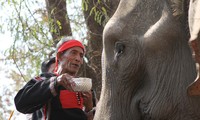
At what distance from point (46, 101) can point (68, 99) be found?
27 centimetres

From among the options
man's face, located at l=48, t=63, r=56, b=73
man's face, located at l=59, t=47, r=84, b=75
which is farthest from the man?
man's face, located at l=48, t=63, r=56, b=73

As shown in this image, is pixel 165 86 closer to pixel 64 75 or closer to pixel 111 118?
pixel 111 118

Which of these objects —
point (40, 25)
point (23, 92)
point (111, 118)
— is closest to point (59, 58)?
point (23, 92)

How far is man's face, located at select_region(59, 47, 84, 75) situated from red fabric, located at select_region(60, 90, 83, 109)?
190 mm

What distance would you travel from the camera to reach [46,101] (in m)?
5.95

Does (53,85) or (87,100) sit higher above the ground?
(53,85)

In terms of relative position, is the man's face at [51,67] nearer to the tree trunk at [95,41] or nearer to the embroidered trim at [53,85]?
the embroidered trim at [53,85]

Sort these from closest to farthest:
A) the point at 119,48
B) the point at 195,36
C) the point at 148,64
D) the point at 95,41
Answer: the point at 195,36, the point at 148,64, the point at 119,48, the point at 95,41

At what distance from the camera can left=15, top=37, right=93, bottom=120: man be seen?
19.3 feet

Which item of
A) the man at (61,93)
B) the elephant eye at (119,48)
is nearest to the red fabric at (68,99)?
the man at (61,93)

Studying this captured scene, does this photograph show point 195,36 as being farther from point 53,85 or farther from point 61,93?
point 61,93

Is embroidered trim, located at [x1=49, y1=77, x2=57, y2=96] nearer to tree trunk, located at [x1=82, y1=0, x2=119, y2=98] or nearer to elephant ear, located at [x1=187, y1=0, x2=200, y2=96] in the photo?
elephant ear, located at [x1=187, y1=0, x2=200, y2=96]

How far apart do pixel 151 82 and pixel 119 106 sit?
32 cm

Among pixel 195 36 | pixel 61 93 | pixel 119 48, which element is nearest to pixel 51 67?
pixel 61 93
